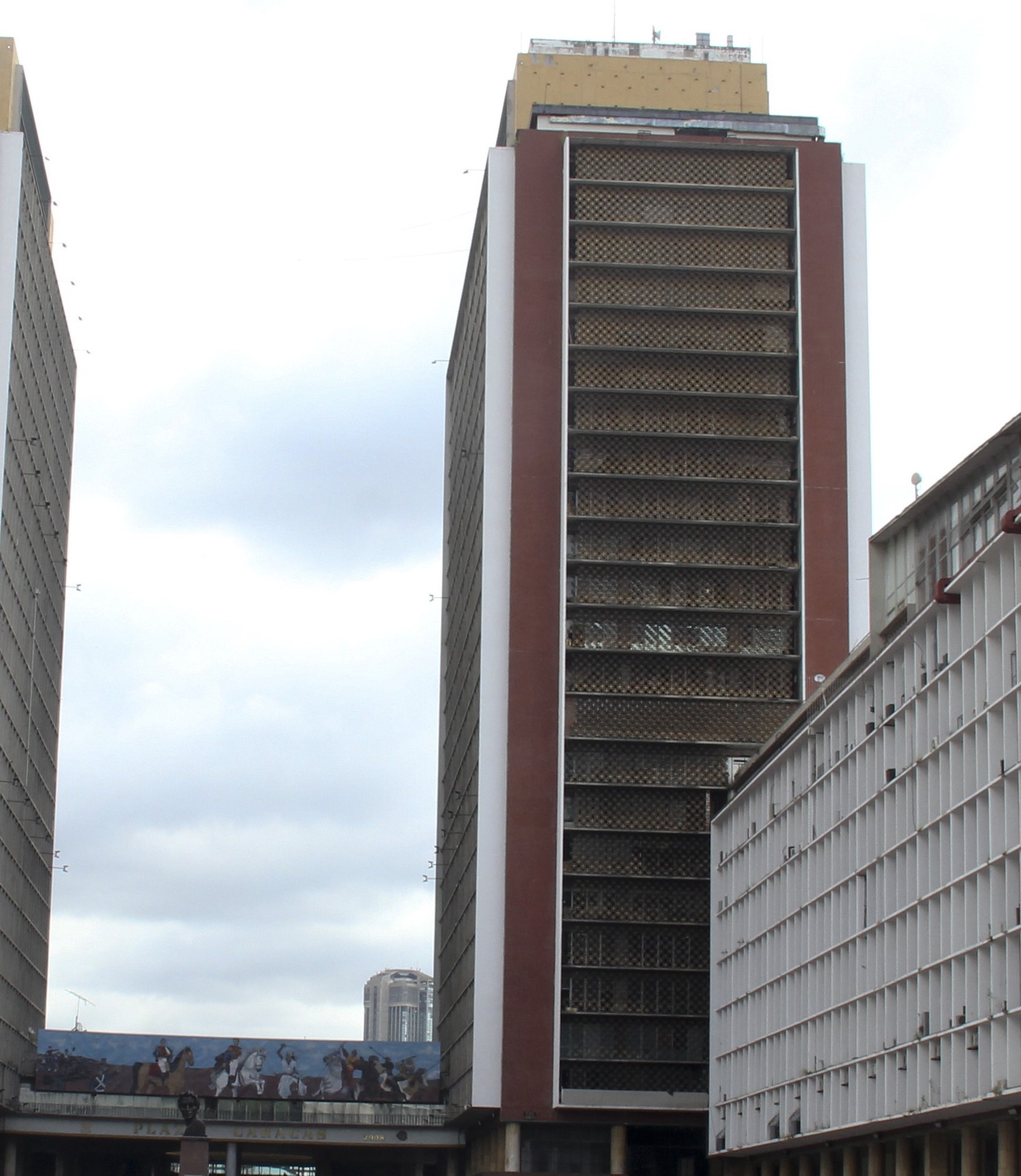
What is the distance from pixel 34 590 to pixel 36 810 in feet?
47.1

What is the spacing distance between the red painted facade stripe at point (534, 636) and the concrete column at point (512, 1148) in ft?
2.77

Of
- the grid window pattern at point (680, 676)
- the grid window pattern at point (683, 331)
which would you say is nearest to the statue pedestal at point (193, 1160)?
the grid window pattern at point (680, 676)

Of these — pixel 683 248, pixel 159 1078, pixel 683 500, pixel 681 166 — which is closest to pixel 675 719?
pixel 683 500

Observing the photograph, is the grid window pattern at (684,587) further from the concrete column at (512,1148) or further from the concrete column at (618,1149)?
the concrete column at (512,1148)

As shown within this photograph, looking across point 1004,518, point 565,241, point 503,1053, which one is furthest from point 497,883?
point 1004,518

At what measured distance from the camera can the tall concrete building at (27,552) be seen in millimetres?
104938

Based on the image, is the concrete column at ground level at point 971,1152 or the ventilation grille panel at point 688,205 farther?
the ventilation grille panel at point 688,205

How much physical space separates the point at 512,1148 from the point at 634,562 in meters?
30.1

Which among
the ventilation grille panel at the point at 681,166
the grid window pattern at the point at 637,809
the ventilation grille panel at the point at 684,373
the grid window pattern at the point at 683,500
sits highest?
the ventilation grille panel at the point at 681,166

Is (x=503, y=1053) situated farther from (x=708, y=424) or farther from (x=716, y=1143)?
(x=708, y=424)

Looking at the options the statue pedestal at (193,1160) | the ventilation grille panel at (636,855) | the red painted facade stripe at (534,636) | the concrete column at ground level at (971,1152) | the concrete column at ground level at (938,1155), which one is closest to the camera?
the concrete column at ground level at (971,1152)

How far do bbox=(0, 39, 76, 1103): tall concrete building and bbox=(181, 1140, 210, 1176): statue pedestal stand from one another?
10814mm

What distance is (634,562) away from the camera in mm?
99562

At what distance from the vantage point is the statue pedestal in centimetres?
10238
